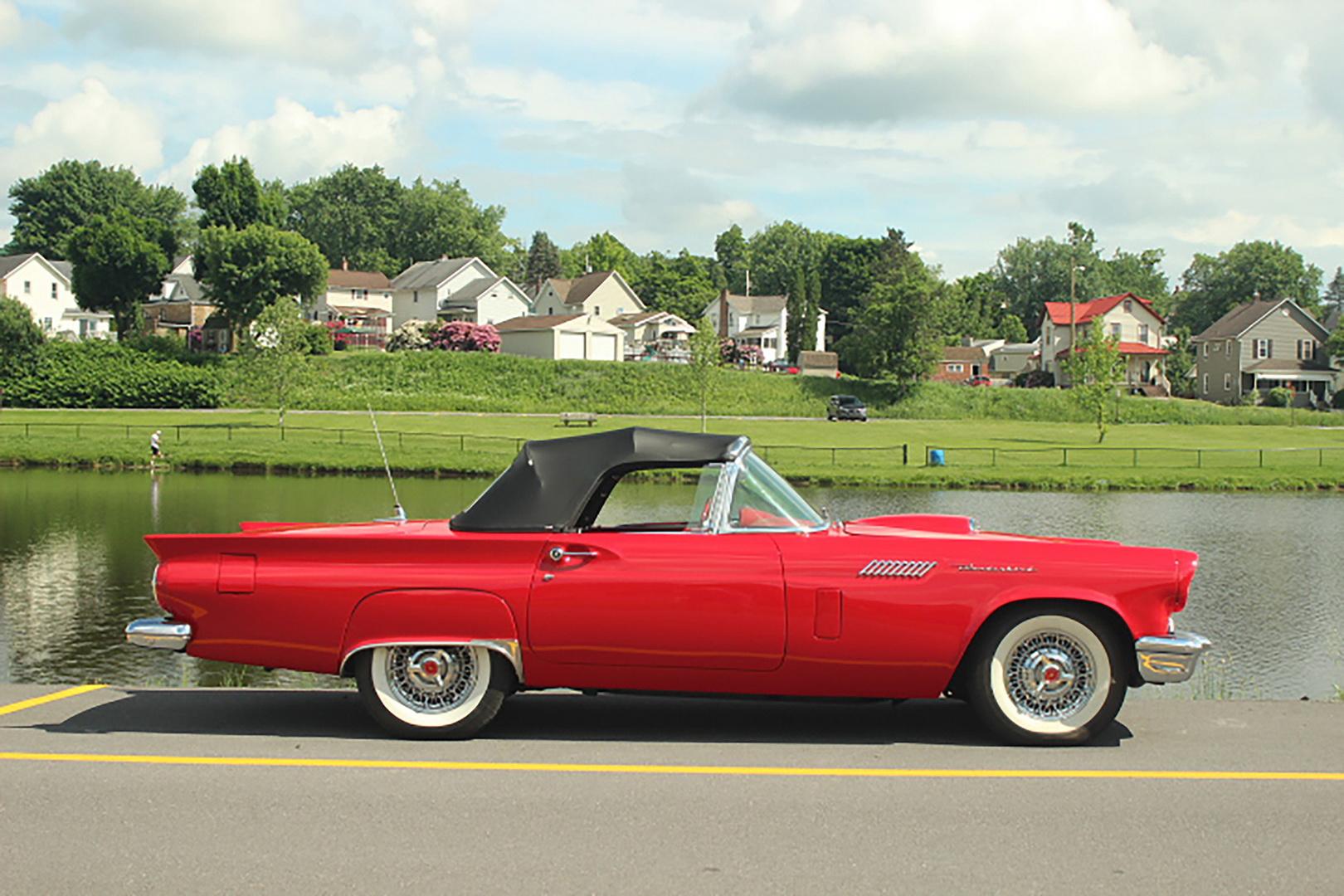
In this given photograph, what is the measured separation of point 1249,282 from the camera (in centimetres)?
14162

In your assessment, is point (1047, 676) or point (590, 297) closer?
point (1047, 676)

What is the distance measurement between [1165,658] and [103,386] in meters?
73.9

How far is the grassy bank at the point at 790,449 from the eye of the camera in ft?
152

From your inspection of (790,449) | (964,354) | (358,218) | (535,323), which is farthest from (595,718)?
(358,218)

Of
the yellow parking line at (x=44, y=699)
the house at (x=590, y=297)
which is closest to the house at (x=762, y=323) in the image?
the house at (x=590, y=297)

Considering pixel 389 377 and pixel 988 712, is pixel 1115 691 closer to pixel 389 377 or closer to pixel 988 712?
pixel 988 712

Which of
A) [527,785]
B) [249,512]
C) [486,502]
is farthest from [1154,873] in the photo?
[249,512]

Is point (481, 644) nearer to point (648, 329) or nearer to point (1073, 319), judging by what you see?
point (1073, 319)

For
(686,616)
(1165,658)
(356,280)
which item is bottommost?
(1165,658)

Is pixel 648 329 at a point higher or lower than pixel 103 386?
higher

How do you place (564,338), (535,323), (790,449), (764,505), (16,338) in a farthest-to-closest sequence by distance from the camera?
1. (535,323)
2. (564,338)
3. (16,338)
4. (790,449)
5. (764,505)

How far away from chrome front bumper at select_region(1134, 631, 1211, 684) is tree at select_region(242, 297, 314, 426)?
54.3 metres

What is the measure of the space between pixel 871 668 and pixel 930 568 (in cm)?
64

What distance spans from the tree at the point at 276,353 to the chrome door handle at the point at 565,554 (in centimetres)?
5303
